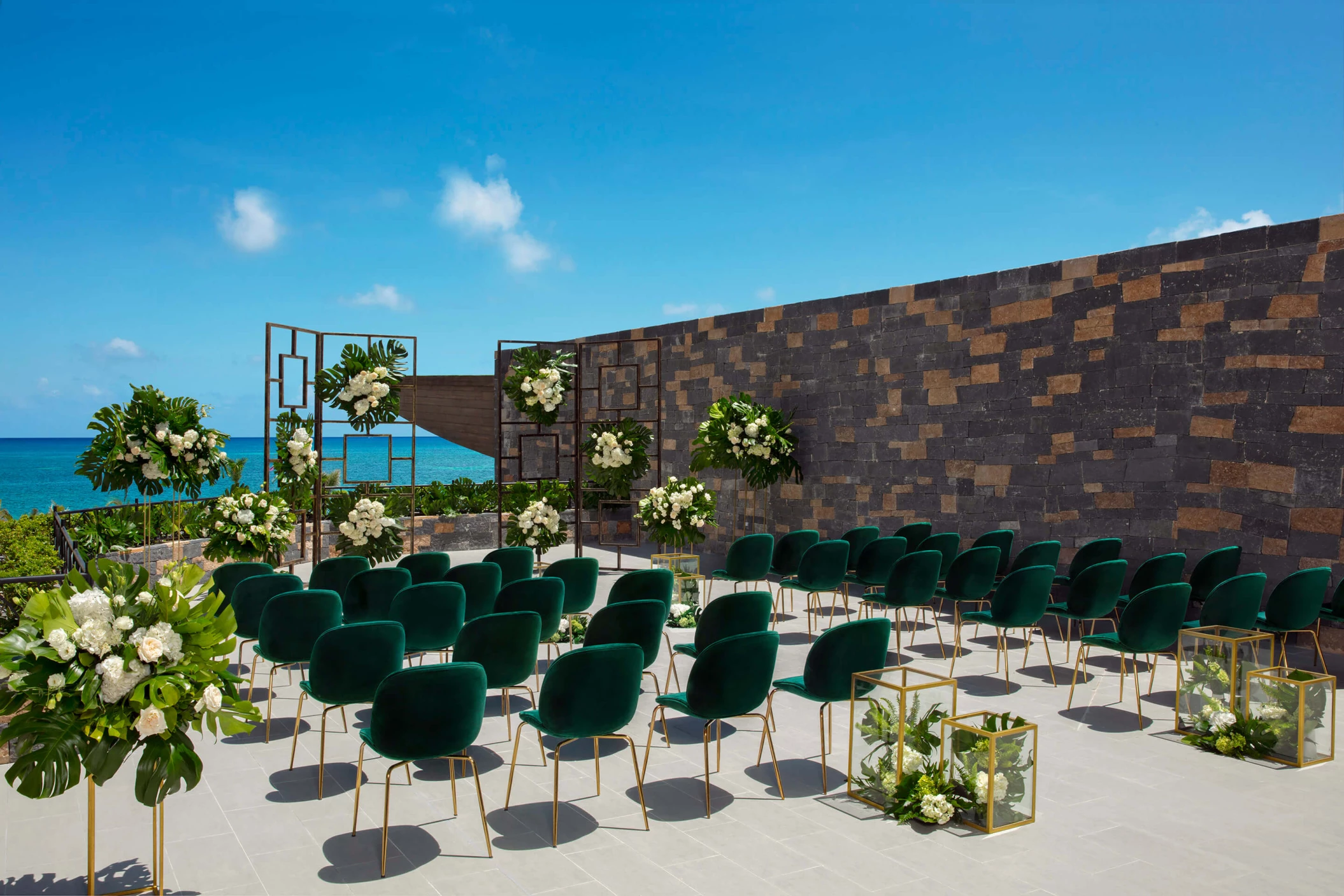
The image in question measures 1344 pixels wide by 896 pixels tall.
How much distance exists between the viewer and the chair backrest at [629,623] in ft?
16.1

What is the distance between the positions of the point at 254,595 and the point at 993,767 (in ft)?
14.3

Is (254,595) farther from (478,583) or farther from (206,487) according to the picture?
(206,487)

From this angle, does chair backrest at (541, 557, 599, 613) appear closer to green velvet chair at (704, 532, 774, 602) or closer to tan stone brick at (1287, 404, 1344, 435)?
green velvet chair at (704, 532, 774, 602)

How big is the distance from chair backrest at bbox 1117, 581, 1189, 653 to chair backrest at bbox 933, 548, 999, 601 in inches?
61.5

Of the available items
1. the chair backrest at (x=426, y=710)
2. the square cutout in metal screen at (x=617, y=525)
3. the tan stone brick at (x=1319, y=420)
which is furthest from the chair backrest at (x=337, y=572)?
the square cutout in metal screen at (x=617, y=525)

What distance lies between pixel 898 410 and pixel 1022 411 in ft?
5.23

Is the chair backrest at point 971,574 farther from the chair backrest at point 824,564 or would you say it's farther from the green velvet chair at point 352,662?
the green velvet chair at point 352,662

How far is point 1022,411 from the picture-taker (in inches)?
351

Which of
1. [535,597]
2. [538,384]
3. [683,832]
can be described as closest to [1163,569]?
[535,597]

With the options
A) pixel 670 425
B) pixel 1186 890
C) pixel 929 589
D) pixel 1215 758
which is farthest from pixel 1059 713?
pixel 670 425

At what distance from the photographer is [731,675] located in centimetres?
416

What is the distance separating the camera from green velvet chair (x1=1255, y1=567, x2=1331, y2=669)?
5977mm

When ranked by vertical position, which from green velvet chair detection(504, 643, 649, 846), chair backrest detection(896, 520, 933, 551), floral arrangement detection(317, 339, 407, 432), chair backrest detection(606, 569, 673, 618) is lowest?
green velvet chair detection(504, 643, 649, 846)

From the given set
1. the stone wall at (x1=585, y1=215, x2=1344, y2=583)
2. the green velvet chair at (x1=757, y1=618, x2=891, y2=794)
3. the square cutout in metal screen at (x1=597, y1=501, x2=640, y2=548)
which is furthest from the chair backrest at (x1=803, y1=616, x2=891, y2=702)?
the square cutout in metal screen at (x1=597, y1=501, x2=640, y2=548)
